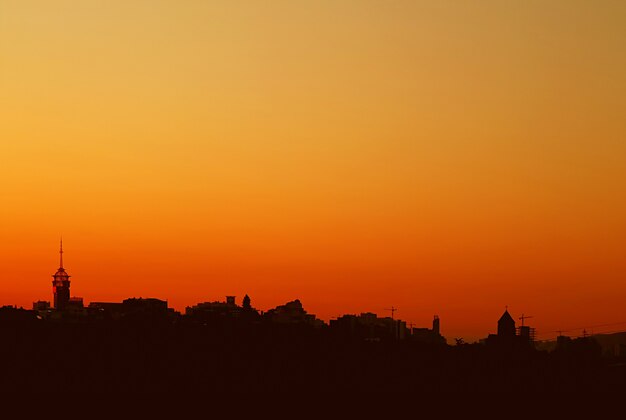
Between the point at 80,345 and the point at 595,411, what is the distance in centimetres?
7088

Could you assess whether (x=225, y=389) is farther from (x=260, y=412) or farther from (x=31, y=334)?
(x=31, y=334)

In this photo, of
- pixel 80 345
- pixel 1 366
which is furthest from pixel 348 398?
pixel 1 366

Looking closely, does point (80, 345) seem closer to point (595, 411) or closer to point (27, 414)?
point (27, 414)

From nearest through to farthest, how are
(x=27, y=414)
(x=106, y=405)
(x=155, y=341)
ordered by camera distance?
(x=27, y=414) < (x=106, y=405) < (x=155, y=341)

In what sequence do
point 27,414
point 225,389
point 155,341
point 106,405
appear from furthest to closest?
point 155,341 < point 225,389 < point 106,405 < point 27,414

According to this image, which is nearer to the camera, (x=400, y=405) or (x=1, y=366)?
(x=1, y=366)

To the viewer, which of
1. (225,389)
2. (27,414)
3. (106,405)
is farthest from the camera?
(225,389)

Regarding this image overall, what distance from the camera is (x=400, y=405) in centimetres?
18562

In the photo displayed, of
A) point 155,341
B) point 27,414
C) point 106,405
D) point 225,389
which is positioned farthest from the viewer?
point 155,341

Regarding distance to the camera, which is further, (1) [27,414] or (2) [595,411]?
(2) [595,411]

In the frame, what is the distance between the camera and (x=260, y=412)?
545ft

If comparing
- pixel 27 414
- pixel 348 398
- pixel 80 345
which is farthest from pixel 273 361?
pixel 27 414

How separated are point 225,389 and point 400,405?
2408cm

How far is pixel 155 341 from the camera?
189375 millimetres
